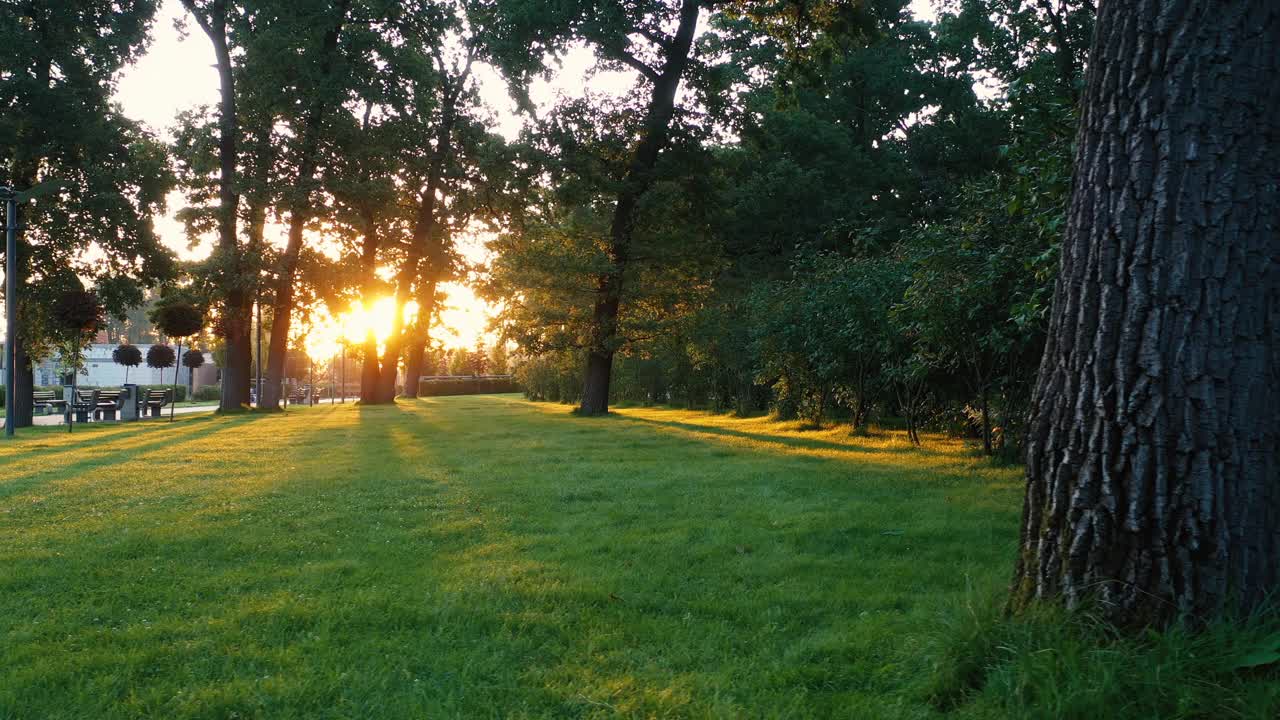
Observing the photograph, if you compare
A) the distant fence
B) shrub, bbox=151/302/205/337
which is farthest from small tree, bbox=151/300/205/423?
the distant fence

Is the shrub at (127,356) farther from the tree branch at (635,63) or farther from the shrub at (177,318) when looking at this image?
the tree branch at (635,63)

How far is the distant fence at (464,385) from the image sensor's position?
4953 centimetres

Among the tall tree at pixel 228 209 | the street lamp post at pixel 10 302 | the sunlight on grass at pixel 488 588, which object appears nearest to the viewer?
the sunlight on grass at pixel 488 588

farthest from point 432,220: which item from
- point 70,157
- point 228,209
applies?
point 70,157

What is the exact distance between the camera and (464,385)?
51.6m

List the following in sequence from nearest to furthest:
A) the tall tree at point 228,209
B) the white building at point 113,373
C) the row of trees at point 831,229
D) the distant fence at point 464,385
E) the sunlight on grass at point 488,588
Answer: the sunlight on grass at point 488,588 → the row of trees at point 831,229 → the tall tree at point 228,209 → the distant fence at point 464,385 → the white building at point 113,373

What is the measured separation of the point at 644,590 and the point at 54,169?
2175 centimetres

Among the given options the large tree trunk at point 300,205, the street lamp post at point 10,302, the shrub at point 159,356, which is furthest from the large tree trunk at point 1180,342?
the shrub at point 159,356

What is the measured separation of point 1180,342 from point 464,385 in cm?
5075

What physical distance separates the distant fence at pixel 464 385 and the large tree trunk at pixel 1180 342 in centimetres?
4642

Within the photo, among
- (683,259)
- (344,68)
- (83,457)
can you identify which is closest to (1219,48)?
(83,457)

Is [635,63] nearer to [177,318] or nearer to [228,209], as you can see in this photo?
[228,209]

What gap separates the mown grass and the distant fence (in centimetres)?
4179

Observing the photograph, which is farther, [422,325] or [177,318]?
[422,325]
